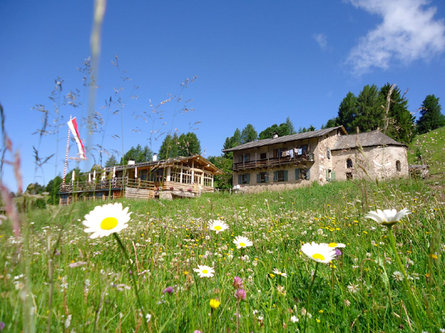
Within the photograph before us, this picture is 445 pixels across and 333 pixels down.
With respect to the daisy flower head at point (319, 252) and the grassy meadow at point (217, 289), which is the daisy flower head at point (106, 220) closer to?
the grassy meadow at point (217, 289)

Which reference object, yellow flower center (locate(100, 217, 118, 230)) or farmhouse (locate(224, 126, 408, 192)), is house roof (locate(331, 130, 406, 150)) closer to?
farmhouse (locate(224, 126, 408, 192))

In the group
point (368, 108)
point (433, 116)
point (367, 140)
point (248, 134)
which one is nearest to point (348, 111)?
point (368, 108)

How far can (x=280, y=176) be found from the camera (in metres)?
30.6

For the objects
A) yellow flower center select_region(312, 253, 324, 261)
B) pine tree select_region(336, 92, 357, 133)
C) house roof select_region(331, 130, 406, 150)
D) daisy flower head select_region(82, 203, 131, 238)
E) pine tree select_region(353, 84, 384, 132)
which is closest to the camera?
daisy flower head select_region(82, 203, 131, 238)

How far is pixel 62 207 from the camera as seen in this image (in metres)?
1.08

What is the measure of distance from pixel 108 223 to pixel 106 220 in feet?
0.14

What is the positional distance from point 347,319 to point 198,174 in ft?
103

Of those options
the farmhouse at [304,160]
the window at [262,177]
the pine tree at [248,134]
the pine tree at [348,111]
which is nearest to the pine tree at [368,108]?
the pine tree at [348,111]

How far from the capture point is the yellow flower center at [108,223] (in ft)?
3.27

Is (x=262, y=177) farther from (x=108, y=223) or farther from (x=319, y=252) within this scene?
(x=108, y=223)

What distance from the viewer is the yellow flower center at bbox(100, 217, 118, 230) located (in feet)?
3.27

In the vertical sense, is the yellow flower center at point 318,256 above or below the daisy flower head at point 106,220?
below

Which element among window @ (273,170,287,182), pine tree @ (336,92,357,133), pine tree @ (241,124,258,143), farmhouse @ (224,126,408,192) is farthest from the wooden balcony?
pine tree @ (241,124,258,143)

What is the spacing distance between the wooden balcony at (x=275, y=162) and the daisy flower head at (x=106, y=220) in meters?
28.1
